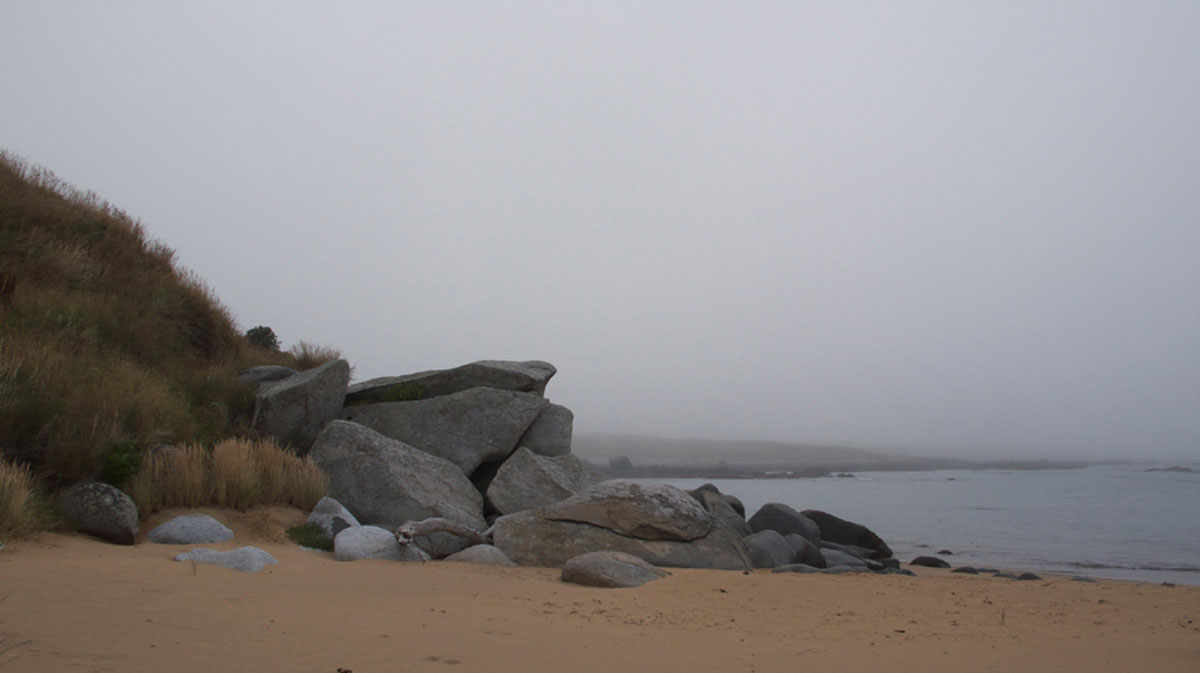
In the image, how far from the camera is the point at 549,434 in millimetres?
13562

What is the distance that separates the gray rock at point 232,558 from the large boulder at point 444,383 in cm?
682

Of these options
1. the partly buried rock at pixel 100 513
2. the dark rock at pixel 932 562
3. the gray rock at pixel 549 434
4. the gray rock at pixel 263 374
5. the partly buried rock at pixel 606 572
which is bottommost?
the dark rock at pixel 932 562

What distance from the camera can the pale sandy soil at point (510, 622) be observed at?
12.6ft

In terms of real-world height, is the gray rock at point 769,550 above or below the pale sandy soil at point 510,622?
below

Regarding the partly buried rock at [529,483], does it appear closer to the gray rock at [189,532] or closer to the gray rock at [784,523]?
the gray rock at [189,532]

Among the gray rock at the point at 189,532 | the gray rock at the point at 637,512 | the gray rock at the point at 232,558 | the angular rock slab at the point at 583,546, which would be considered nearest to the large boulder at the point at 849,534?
the angular rock slab at the point at 583,546

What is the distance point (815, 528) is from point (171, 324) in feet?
43.0

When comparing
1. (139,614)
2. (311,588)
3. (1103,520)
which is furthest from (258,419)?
(1103,520)

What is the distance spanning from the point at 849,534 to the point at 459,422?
8905mm

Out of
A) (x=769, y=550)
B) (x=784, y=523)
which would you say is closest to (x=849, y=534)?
(x=784, y=523)

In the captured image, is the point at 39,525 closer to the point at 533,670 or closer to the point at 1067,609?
the point at 533,670

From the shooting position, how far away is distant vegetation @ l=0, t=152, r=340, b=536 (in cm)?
812

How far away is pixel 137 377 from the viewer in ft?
34.9

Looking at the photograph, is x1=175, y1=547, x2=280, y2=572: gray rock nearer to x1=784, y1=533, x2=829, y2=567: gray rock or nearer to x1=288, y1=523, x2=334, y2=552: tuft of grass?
x1=288, y1=523, x2=334, y2=552: tuft of grass
